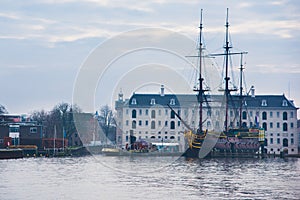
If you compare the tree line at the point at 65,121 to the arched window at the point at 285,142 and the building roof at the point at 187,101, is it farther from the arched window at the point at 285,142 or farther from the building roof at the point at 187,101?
the arched window at the point at 285,142

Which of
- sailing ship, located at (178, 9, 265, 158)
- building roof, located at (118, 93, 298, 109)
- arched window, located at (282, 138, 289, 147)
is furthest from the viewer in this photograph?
arched window, located at (282, 138, 289, 147)

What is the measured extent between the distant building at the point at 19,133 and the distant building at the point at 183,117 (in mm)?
27014

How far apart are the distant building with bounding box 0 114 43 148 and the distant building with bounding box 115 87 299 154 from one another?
27.0 meters

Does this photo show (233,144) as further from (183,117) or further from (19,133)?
(19,133)

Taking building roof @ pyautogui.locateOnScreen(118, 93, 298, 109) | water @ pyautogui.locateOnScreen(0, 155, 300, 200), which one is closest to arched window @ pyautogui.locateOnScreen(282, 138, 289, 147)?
building roof @ pyautogui.locateOnScreen(118, 93, 298, 109)

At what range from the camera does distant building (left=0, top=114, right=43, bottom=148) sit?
115 m

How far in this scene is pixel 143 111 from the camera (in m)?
145

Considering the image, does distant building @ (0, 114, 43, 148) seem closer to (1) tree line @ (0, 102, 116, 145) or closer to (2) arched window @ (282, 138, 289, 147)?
(1) tree line @ (0, 102, 116, 145)

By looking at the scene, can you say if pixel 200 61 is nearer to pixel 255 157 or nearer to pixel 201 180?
pixel 255 157

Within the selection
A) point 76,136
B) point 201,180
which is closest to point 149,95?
point 76,136

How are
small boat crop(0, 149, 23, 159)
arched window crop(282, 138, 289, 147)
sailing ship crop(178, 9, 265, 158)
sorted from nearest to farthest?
1. small boat crop(0, 149, 23, 159)
2. sailing ship crop(178, 9, 265, 158)
3. arched window crop(282, 138, 289, 147)

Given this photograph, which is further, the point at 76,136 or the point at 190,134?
the point at 76,136

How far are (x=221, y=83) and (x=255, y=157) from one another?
18249 mm

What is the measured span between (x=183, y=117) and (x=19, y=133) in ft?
131
